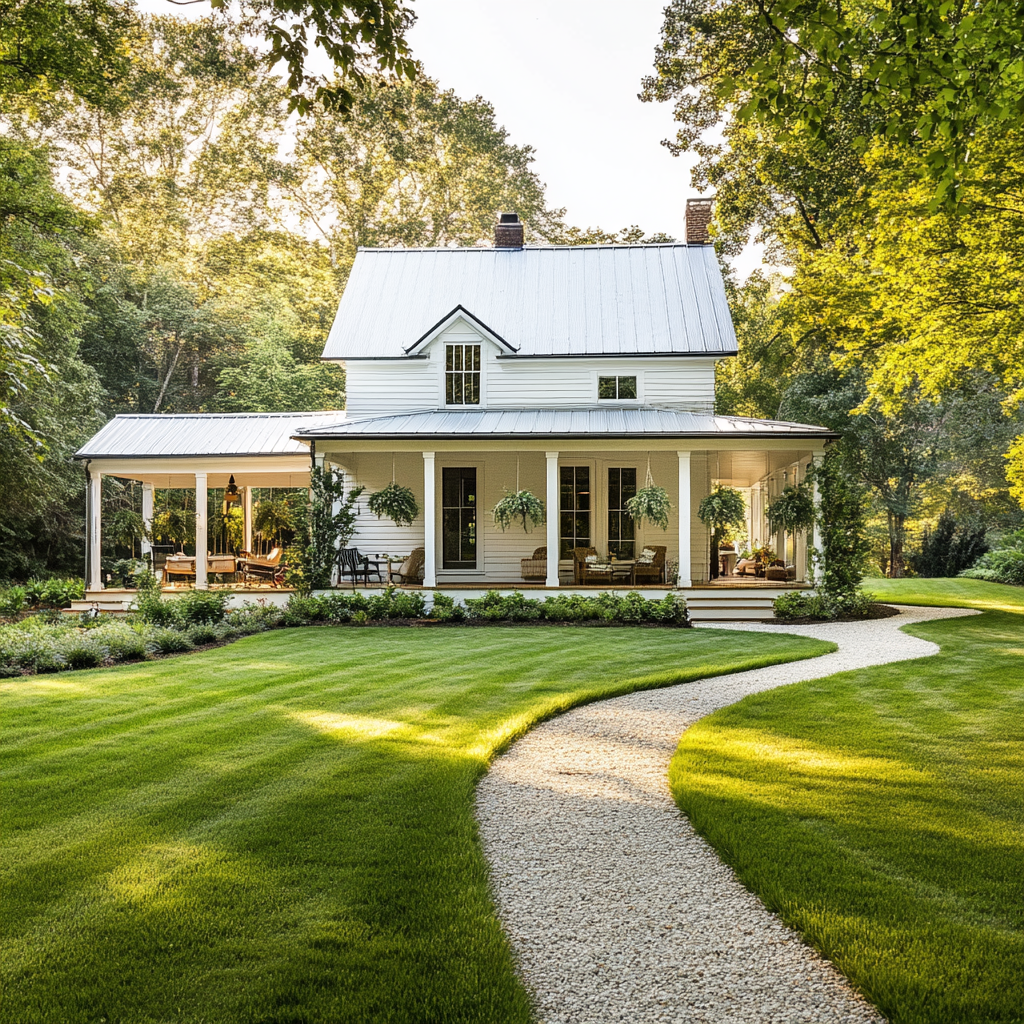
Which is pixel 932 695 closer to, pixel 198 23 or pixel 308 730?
pixel 308 730

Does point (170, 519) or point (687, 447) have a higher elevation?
point (687, 447)

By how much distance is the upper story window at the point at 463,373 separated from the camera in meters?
18.6

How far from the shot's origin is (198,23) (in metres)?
28.6

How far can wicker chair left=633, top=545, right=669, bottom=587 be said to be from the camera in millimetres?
15973

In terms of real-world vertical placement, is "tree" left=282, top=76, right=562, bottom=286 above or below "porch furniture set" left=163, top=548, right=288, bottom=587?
above

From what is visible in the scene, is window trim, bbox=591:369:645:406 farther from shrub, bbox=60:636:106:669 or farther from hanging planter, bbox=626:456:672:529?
shrub, bbox=60:636:106:669

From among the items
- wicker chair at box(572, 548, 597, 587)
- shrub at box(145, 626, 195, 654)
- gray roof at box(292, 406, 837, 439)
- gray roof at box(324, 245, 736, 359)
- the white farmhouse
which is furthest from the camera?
gray roof at box(324, 245, 736, 359)

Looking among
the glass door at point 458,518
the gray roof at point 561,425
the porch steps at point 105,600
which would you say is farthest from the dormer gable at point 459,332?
the porch steps at point 105,600

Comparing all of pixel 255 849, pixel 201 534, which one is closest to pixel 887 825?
pixel 255 849

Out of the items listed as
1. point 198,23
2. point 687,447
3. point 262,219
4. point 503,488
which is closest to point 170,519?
point 503,488

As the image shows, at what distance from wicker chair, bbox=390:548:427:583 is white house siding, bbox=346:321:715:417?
3.48 meters

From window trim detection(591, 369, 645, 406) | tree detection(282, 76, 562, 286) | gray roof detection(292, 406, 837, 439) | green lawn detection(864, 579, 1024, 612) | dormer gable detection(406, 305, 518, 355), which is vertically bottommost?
green lawn detection(864, 579, 1024, 612)

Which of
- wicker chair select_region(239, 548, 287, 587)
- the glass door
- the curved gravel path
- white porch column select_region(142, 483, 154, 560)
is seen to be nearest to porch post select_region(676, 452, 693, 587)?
the glass door

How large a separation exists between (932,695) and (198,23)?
3215 centimetres
